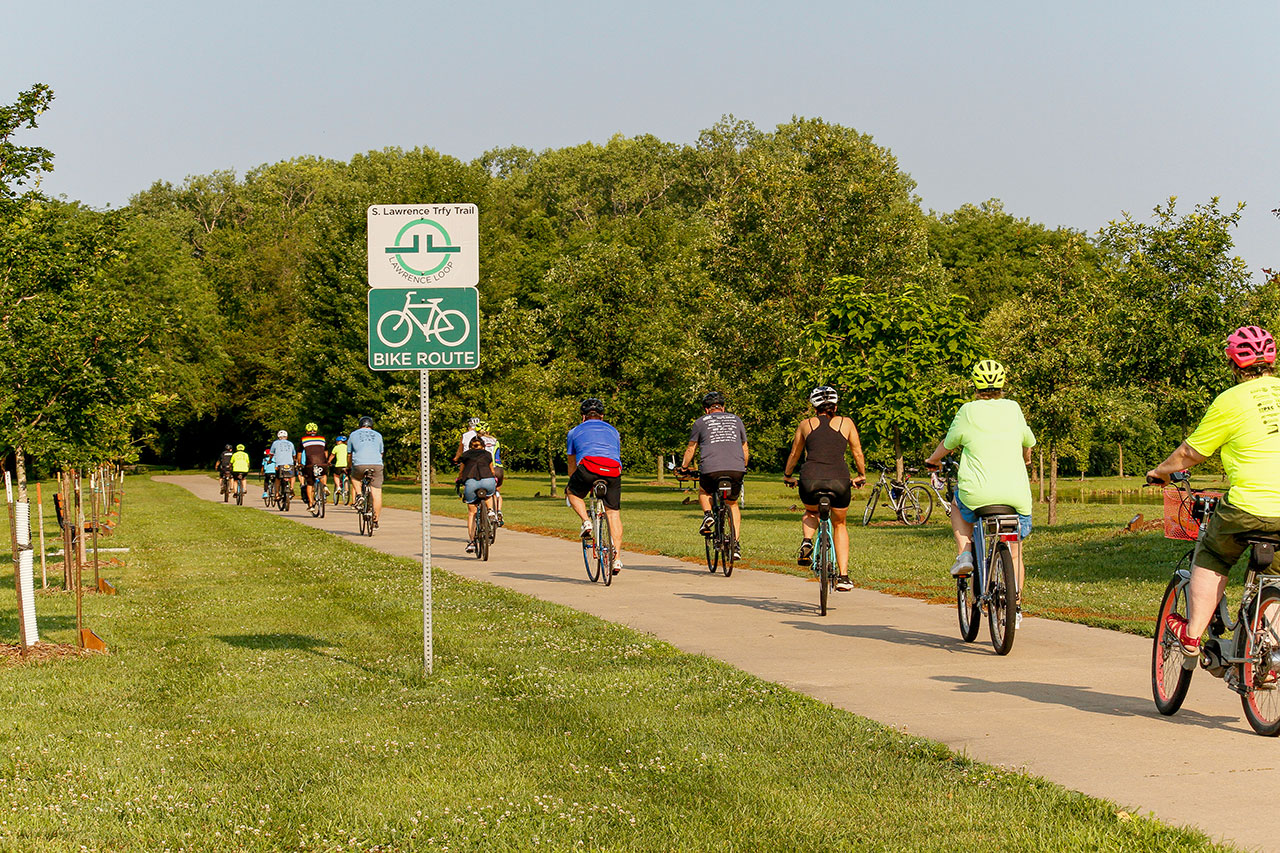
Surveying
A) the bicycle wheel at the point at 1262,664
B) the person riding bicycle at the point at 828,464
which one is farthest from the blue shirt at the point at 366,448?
the bicycle wheel at the point at 1262,664

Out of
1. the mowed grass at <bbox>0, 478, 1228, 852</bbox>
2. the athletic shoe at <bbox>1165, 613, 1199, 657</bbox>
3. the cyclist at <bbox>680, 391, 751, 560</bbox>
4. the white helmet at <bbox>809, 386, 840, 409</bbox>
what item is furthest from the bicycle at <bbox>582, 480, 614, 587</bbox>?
the athletic shoe at <bbox>1165, 613, 1199, 657</bbox>

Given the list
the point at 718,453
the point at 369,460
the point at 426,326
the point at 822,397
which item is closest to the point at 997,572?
the point at 822,397

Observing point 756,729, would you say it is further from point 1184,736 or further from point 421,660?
point 421,660

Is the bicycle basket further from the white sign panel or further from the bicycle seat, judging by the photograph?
the white sign panel

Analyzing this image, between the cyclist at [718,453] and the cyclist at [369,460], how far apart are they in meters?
9.84

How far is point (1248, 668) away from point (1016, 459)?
9.98 ft

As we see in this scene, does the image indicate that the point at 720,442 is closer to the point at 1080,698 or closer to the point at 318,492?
the point at 1080,698

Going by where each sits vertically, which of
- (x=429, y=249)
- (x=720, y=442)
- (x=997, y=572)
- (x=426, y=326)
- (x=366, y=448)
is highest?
(x=429, y=249)

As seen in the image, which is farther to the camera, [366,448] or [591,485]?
[366,448]

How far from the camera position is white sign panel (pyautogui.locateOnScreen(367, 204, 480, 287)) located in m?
9.33

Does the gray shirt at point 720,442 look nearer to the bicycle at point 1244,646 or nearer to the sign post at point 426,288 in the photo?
the sign post at point 426,288

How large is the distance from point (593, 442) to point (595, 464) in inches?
10.3

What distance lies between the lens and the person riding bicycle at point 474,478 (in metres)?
18.8

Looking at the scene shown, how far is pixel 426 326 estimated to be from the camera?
938 centimetres
